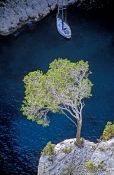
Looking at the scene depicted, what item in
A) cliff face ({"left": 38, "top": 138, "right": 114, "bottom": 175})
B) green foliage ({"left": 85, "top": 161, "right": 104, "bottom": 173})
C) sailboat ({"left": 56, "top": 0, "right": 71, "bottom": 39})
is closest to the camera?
green foliage ({"left": 85, "top": 161, "right": 104, "bottom": 173})

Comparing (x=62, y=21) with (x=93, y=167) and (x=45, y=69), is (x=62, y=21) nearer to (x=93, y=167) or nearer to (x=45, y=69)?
(x=45, y=69)

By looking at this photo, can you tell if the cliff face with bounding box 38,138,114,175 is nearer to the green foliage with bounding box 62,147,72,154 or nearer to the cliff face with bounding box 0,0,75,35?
the green foliage with bounding box 62,147,72,154

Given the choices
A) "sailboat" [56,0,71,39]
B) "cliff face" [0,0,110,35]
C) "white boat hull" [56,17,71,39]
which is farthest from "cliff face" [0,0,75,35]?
"white boat hull" [56,17,71,39]

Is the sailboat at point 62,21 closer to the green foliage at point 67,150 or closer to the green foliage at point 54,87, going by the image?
the green foliage at point 54,87

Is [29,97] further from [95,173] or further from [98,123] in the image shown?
[98,123]

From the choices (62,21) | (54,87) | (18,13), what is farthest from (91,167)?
(18,13)

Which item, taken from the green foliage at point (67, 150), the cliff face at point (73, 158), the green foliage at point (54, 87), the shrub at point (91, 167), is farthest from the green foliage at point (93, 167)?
the green foliage at point (54, 87)
